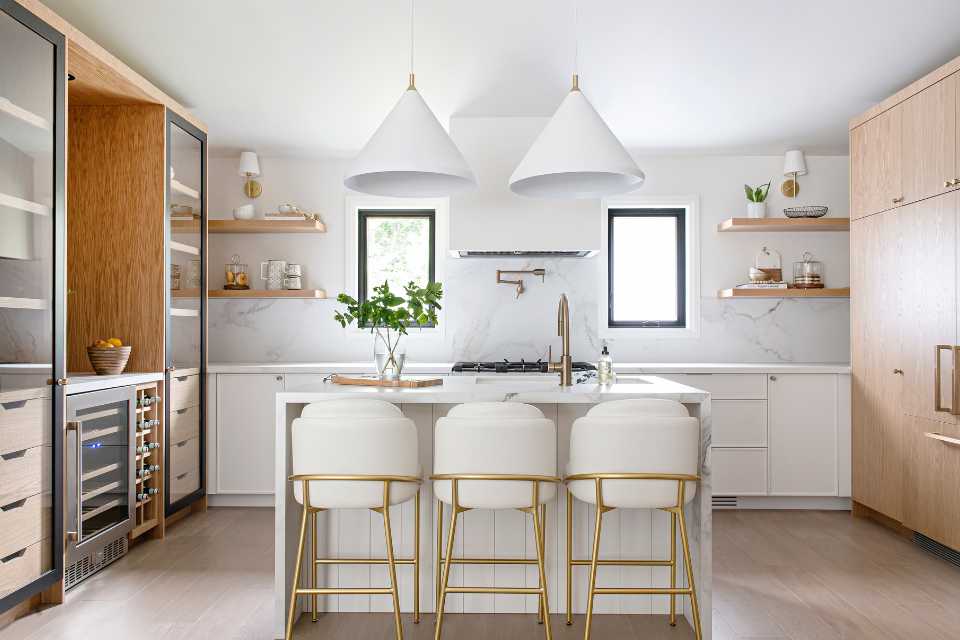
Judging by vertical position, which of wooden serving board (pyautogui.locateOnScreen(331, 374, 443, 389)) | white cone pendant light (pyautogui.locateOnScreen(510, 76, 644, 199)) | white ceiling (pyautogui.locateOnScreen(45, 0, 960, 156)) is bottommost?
wooden serving board (pyautogui.locateOnScreen(331, 374, 443, 389))

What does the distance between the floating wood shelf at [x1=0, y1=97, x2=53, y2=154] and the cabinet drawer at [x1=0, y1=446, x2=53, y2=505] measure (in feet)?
3.74

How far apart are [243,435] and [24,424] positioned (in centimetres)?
196

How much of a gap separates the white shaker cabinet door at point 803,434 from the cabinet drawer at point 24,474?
3.95 meters

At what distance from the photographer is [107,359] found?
3.57 metres

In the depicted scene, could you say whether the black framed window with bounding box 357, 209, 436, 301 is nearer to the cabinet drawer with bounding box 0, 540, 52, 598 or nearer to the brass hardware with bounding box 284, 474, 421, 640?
the brass hardware with bounding box 284, 474, 421, 640

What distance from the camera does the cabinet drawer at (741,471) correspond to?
15.3 ft

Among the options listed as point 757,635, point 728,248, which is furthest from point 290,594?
point 728,248

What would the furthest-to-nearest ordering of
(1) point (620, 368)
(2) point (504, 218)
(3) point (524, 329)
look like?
(3) point (524, 329), (1) point (620, 368), (2) point (504, 218)

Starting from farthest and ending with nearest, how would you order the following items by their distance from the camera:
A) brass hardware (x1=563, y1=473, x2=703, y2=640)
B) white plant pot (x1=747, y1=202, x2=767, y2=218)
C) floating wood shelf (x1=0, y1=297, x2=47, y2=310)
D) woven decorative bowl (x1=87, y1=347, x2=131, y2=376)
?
white plant pot (x1=747, y1=202, x2=767, y2=218) → woven decorative bowl (x1=87, y1=347, x2=131, y2=376) → floating wood shelf (x1=0, y1=297, x2=47, y2=310) → brass hardware (x1=563, y1=473, x2=703, y2=640)

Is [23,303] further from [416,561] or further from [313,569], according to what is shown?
[416,561]

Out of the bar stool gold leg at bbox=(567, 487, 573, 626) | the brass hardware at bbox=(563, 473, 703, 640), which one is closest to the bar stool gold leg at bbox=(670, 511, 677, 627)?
the brass hardware at bbox=(563, 473, 703, 640)

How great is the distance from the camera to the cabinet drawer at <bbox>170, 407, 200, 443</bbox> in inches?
161

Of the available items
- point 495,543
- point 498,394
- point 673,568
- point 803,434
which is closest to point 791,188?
point 803,434

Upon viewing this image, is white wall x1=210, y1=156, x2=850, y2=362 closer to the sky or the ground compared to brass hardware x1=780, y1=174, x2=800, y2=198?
closer to the ground
